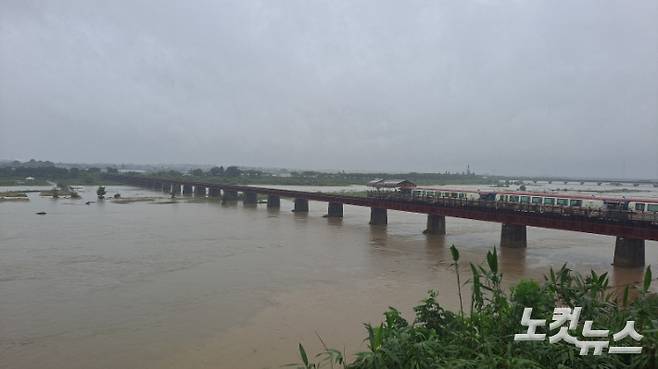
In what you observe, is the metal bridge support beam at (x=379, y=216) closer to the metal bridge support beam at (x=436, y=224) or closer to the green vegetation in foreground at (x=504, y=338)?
the metal bridge support beam at (x=436, y=224)

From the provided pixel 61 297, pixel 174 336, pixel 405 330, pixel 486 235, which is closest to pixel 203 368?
pixel 174 336

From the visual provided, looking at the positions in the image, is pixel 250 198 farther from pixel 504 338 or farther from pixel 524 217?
pixel 504 338

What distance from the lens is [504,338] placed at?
796 centimetres

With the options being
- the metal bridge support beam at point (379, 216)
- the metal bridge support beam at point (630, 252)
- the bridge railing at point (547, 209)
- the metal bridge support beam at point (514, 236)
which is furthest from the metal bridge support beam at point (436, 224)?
the metal bridge support beam at point (630, 252)

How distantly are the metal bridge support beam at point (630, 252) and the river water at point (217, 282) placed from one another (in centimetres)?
50

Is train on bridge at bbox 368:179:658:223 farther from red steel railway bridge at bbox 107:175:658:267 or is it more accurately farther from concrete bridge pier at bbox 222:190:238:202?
concrete bridge pier at bbox 222:190:238:202

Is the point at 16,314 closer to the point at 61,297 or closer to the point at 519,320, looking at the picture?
the point at 61,297

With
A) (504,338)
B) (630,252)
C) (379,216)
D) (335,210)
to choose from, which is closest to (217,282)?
(504,338)

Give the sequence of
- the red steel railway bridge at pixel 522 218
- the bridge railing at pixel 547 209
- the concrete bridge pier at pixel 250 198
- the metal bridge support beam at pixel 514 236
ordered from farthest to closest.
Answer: the concrete bridge pier at pixel 250 198 < the metal bridge support beam at pixel 514 236 < the bridge railing at pixel 547 209 < the red steel railway bridge at pixel 522 218

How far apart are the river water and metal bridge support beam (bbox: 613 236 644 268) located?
0.50 meters

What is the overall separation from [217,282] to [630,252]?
1939 cm

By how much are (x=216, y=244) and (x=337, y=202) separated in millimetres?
Answer: 17686

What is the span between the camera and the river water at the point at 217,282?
42.4 ft

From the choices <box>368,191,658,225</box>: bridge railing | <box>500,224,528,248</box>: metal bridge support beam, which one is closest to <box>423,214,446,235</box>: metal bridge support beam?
<box>368,191,658,225</box>: bridge railing
